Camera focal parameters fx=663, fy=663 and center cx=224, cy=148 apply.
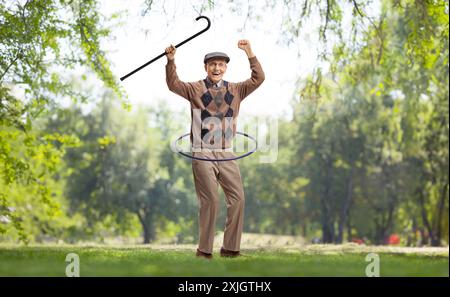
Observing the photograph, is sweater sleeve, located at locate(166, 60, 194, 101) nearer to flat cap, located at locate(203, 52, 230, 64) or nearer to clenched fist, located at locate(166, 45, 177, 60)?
clenched fist, located at locate(166, 45, 177, 60)

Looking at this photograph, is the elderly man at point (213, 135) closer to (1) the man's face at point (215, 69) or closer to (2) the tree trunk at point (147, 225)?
(1) the man's face at point (215, 69)

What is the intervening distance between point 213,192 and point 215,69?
1.18m

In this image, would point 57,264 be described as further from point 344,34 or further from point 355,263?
point 344,34

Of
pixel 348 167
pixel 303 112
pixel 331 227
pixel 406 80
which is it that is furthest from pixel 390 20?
pixel 331 227

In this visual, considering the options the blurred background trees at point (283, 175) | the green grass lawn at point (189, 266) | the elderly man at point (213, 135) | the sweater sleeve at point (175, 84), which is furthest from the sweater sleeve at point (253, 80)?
the blurred background trees at point (283, 175)

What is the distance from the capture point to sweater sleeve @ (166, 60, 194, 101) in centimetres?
611

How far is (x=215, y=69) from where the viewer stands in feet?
20.6

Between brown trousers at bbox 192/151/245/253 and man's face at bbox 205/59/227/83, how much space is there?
28.8 inches

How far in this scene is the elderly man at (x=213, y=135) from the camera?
19.8 feet

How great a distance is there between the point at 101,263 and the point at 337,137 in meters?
27.4

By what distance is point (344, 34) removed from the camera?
1057 centimetres

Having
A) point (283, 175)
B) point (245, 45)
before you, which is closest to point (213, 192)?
point (245, 45)

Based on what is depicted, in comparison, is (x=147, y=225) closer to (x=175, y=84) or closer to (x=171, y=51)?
(x=175, y=84)

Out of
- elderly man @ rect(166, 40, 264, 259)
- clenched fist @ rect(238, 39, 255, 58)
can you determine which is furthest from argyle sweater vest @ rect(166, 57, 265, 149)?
clenched fist @ rect(238, 39, 255, 58)
